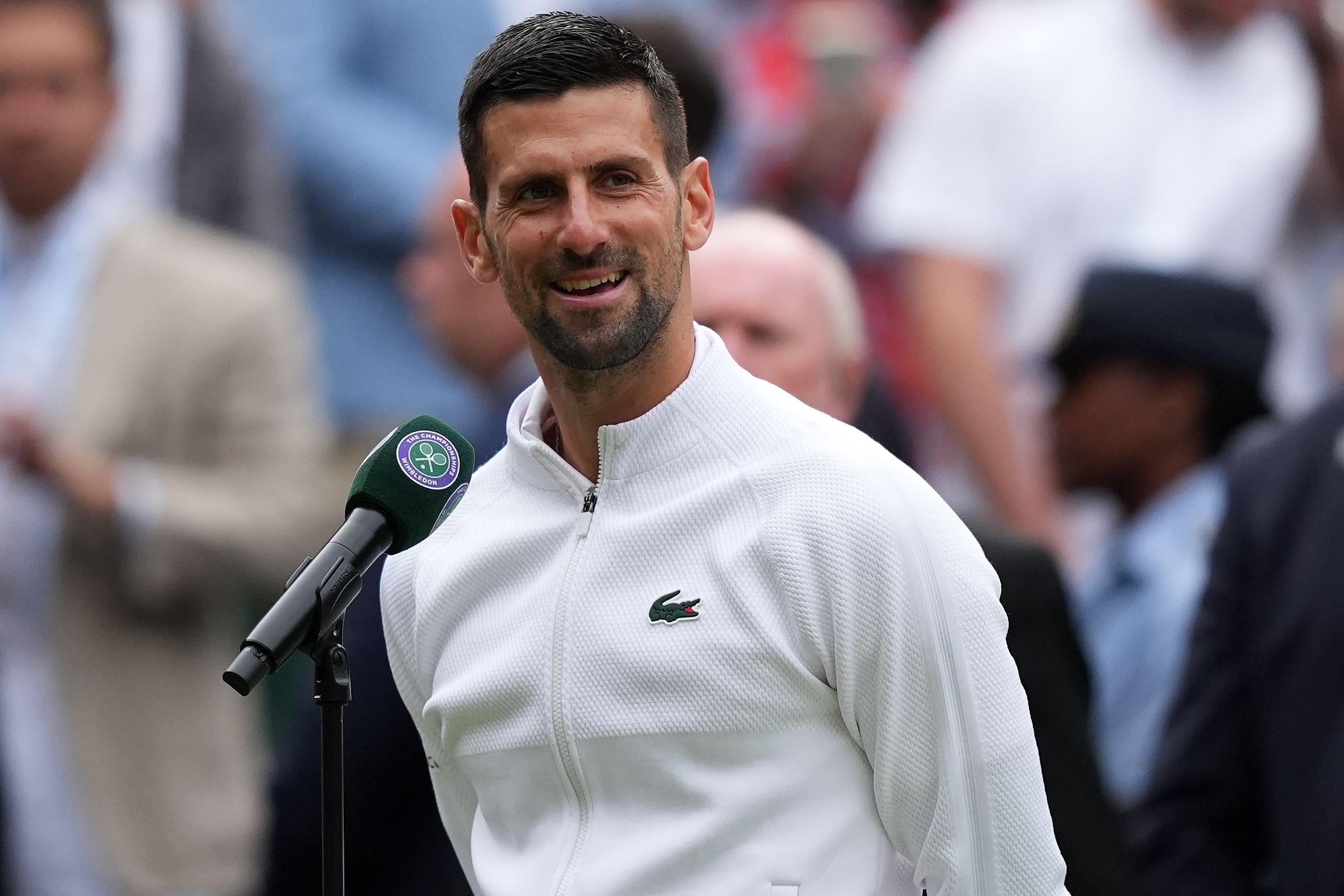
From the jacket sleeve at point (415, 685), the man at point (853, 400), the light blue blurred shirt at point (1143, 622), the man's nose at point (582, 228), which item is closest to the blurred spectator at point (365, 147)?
the light blue blurred shirt at point (1143, 622)

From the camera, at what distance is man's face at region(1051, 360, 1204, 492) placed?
17.9ft

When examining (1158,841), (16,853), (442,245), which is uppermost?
(442,245)

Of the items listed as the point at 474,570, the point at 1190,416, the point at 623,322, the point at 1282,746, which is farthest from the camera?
the point at 1190,416

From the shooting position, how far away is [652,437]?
2686 mm

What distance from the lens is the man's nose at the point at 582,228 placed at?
2.53m

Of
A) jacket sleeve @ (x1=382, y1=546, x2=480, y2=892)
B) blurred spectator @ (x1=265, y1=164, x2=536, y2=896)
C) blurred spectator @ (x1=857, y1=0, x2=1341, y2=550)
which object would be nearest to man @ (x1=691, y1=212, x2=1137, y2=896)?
blurred spectator @ (x1=265, y1=164, x2=536, y2=896)

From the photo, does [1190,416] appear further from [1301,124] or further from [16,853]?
[16,853]

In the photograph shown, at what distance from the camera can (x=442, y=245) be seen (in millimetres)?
5602

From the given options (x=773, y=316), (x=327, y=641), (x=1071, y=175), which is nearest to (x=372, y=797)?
(x=773, y=316)

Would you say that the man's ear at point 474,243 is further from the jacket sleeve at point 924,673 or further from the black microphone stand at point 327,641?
the jacket sleeve at point 924,673

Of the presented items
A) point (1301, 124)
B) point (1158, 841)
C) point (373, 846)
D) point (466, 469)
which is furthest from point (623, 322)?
point (1301, 124)

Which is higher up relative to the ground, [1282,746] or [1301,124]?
[1301,124]

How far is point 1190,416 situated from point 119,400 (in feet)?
8.66

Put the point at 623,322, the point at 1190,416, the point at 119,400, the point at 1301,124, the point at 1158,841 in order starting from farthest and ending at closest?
the point at 1301,124, the point at 119,400, the point at 1190,416, the point at 1158,841, the point at 623,322
